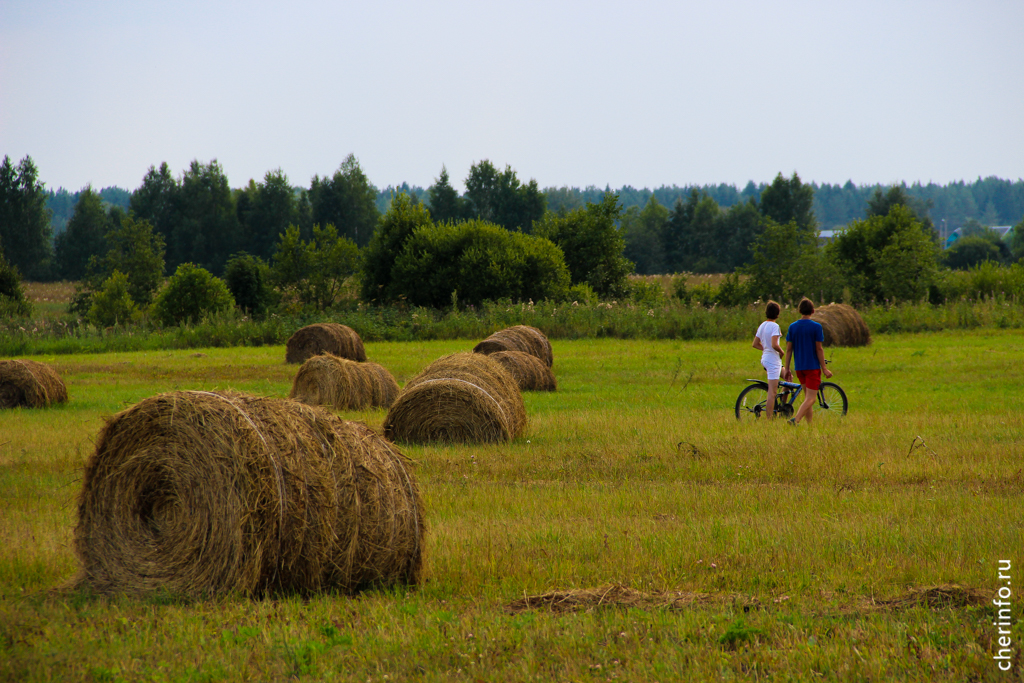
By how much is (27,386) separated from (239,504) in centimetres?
1489

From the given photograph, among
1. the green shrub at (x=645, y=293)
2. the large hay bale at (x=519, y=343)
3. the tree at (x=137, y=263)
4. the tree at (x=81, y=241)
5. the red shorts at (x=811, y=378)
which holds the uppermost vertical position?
the tree at (x=81, y=241)

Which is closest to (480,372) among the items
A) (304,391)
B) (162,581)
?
(304,391)

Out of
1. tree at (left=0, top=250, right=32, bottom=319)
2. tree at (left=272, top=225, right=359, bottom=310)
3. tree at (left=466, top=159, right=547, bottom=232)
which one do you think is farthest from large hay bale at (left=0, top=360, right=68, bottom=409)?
tree at (left=466, top=159, right=547, bottom=232)

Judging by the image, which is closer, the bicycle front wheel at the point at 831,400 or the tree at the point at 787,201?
the bicycle front wheel at the point at 831,400

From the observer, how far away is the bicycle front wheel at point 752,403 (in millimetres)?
14781

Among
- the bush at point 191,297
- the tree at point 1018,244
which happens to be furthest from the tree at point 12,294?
the tree at point 1018,244

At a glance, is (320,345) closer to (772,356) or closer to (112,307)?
(772,356)

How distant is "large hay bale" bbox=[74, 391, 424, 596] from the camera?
5914mm

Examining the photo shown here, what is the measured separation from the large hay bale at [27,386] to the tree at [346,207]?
9781 centimetres

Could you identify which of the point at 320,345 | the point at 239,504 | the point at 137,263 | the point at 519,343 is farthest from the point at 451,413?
the point at 137,263

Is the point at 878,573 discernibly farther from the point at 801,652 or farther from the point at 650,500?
the point at 650,500

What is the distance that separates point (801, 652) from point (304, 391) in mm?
14452

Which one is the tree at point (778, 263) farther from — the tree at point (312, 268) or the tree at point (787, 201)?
the tree at point (787, 201)

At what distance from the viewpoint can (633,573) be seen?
6453 mm
